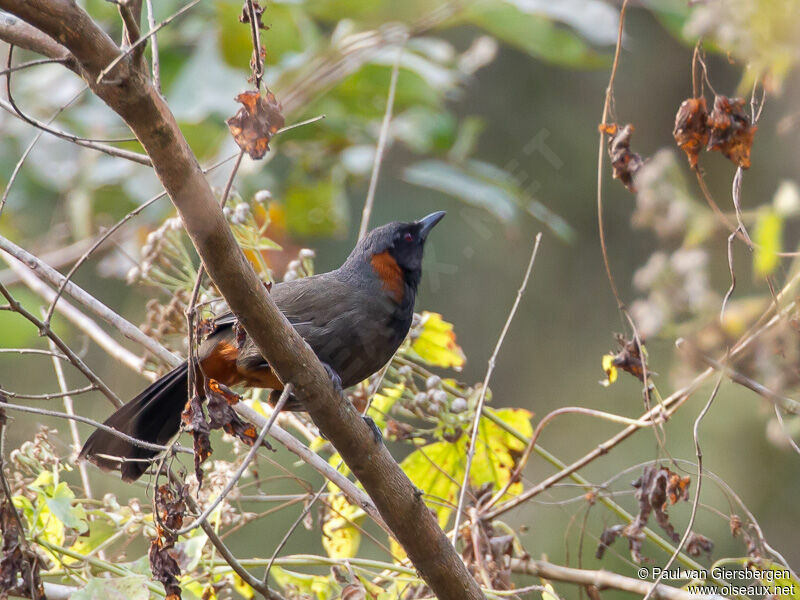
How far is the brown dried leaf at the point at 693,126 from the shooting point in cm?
→ 219

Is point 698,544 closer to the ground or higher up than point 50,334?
closer to the ground

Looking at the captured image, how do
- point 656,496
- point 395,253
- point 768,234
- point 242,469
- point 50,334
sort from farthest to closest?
1. point 395,253
2. point 656,496
3. point 50,334
4. point 242,469
5. point 768,234

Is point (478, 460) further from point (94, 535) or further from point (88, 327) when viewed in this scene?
point (88, 327)

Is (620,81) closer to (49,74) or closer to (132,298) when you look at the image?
(132,298)

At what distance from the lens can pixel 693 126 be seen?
7.22 ft

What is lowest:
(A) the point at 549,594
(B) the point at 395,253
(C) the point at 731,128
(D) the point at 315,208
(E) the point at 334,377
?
(A) the point at 549,594

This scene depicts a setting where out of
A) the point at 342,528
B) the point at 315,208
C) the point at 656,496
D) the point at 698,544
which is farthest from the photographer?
the point at 315,208

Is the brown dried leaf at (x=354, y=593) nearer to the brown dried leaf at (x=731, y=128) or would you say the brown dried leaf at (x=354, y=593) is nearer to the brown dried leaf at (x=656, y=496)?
the brown dried leaf at (x=656, y=496)

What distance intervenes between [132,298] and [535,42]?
396 cm

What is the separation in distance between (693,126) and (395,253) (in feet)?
4.61

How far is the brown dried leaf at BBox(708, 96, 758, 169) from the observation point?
2178 mm

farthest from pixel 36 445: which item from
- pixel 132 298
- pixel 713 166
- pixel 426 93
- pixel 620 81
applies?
pixel 620 81

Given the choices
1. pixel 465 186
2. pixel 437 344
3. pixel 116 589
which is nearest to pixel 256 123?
pixel 116 589

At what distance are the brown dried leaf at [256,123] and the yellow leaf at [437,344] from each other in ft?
4.59
